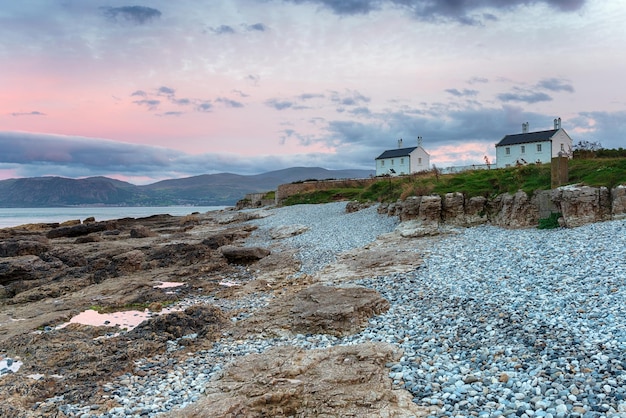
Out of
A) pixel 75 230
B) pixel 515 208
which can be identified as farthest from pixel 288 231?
pixel 75 230

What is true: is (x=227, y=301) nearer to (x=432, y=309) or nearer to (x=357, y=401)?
(x=432, y=309)

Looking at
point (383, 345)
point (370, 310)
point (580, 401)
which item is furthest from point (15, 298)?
point (580, 401)

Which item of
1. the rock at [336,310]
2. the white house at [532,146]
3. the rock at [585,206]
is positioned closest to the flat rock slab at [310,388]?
the rock at [336,310]

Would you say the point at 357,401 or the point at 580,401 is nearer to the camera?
the point at 580,401

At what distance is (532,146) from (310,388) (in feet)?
167

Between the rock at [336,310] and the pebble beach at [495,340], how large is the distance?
33 cm

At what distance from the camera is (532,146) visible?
165 ft

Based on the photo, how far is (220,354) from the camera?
387 inches

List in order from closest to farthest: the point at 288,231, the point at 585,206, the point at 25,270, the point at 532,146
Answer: the point at 585,206 → the point at 25,270 → the point at 288,231 → the point at 532,146

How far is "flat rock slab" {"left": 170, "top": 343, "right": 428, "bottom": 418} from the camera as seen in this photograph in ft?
22.1

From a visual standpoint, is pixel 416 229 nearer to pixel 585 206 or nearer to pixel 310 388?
pixel 585 206

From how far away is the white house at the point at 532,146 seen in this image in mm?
49000

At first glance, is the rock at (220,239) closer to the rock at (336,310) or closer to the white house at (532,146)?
the rock at (336,310)

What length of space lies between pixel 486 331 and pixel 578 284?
11.3ft
